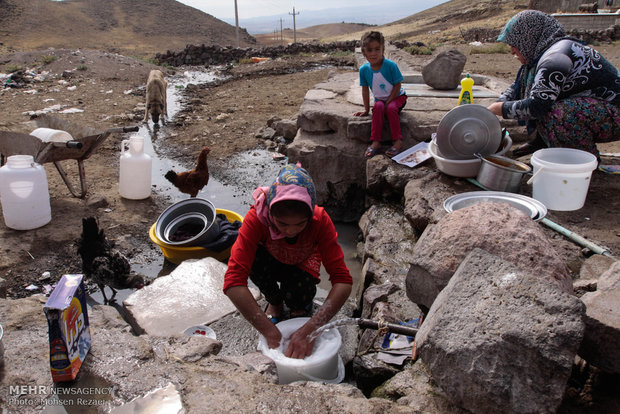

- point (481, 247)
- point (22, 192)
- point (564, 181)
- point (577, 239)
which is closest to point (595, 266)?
point (577, 239)

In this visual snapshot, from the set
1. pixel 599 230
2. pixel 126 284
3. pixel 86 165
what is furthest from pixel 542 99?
pixel 86 165

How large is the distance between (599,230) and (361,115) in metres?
2.75

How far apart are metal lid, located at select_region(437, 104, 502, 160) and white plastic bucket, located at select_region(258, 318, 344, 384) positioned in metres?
2.04

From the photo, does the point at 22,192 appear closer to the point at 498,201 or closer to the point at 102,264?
the point at 102,264

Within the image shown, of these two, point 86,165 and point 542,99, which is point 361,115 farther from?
point 86,165

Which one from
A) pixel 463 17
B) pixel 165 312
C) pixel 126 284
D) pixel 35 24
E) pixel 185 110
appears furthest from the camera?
pixel 463 17

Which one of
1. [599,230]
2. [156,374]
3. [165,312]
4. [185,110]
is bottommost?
[165,312]

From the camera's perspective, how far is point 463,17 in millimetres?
33938

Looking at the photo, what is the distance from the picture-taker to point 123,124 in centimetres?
800

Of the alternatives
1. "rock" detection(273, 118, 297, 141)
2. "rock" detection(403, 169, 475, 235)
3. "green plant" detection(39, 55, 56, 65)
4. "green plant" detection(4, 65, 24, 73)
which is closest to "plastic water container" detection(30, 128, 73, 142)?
"rock" detection(273, 118, 297, 141)

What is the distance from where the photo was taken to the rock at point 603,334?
167 cm

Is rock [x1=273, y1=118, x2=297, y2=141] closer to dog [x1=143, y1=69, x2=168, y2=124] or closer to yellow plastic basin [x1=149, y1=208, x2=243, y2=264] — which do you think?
dog [x1=143, y1=69, x2=168, y2=124]

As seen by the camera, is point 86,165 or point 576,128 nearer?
point 576,128

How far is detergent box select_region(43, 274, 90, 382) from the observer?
1764mm
